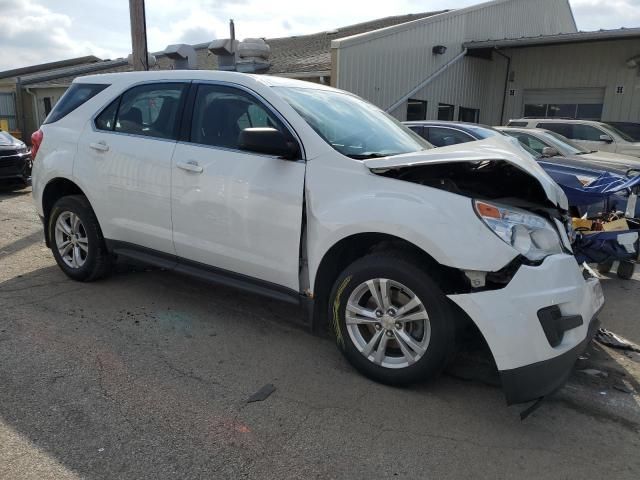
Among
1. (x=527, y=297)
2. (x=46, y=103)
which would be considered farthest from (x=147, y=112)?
(x=46, y=103)

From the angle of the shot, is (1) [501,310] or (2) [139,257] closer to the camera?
(1) [501,310]

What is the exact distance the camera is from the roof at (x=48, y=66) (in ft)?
85.8

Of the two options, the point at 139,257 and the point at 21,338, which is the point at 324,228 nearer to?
the point at 139,257

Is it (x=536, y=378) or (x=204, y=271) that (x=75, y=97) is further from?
(x=536, y=378)

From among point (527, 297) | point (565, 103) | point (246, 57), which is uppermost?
point (246, 57)

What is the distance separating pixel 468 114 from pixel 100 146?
1719cm

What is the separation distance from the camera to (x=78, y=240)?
4812 millimetres

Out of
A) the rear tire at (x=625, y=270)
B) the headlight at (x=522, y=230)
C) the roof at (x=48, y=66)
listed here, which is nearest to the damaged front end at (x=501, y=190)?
the headlight at (x=522, y=230)

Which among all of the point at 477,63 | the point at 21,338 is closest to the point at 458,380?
the point at 21,338

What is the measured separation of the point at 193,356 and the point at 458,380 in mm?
1770

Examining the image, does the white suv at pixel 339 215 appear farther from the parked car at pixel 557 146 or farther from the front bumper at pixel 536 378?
the parked car at pixel 557 146

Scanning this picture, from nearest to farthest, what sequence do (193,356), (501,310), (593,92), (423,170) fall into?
(501,310)
(423,170)
(193,356)
(593,92)

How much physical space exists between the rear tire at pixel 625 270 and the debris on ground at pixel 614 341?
1876 mm

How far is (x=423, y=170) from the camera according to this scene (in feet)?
10.3
